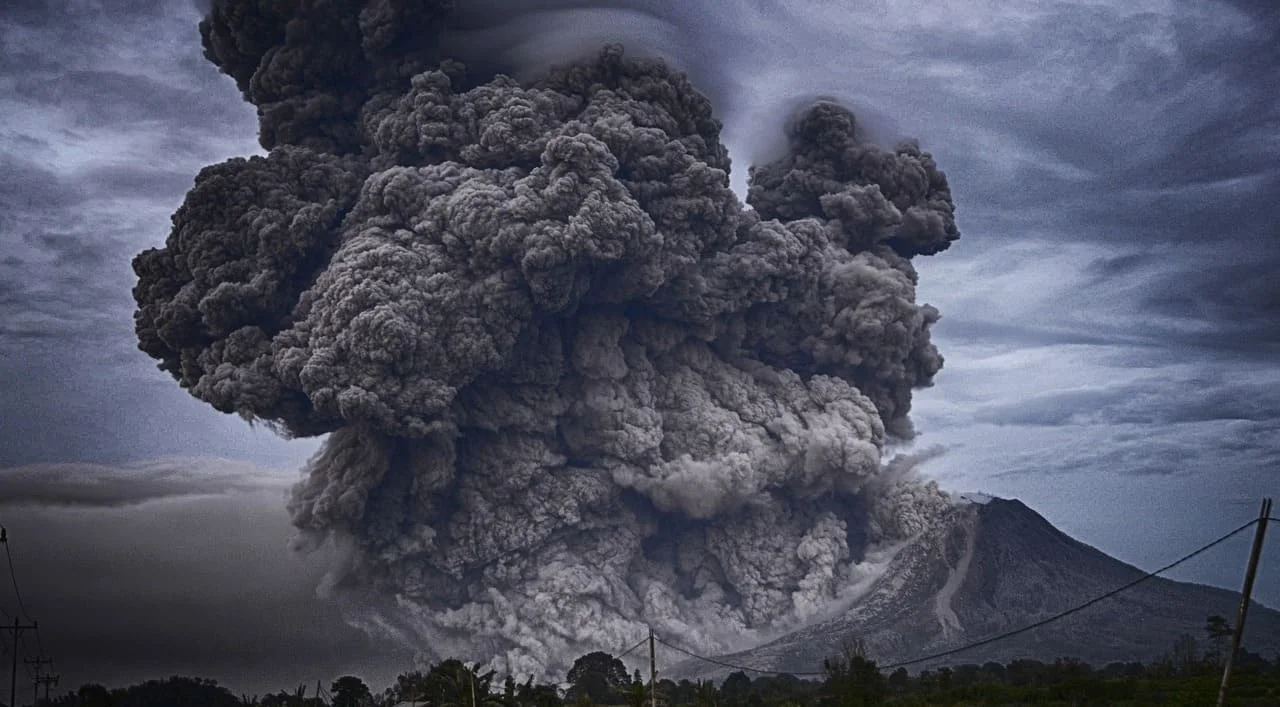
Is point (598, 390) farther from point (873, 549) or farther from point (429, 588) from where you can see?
point (873, 549)

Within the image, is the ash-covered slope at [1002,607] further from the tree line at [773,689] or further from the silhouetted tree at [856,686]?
the silhouetted tree at [856,686]

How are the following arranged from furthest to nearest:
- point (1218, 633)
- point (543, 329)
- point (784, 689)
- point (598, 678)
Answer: point (1218, 633), point (784, 689), point (543, 329), point (598, 678)

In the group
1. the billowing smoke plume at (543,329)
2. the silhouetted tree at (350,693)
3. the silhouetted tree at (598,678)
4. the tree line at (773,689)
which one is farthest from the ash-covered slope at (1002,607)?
the silhouetted tree at (350,693)

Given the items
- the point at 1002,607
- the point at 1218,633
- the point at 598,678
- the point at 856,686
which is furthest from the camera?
the point at 1002,607

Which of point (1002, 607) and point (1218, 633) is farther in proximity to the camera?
point (1002, 607)

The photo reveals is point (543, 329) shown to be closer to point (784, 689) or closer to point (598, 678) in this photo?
point (598, 678)

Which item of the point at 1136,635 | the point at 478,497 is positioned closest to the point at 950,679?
the point at 478,497

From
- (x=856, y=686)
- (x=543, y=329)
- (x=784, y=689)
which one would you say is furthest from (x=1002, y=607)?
(x=543, y=329)

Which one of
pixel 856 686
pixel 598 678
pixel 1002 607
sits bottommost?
pixel 856 686
